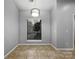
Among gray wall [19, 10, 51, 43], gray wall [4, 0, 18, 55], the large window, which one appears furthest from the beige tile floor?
the large window

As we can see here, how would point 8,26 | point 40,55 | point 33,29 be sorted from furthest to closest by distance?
point 33,29 → point 8,26 → point 40,55

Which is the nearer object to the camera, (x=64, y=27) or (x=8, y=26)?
(x=8, y=26)

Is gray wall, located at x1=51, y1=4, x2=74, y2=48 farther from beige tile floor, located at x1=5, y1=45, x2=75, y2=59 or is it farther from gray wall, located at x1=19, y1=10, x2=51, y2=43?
gray wall, located at x1=19, y1=10, x2=51, y2=43

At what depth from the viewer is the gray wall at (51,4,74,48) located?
20.5ft

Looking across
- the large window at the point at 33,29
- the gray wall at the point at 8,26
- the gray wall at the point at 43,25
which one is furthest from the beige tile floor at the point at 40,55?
the large window at the point at 33,29

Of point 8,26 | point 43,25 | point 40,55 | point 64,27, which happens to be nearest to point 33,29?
point 43,25

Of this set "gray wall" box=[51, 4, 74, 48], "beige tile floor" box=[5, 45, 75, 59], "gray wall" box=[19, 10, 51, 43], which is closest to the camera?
"beige tile floor" box=[5, 45, 75, 59]

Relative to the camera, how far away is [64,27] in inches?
247

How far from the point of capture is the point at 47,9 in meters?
8.45

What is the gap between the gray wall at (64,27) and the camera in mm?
6238

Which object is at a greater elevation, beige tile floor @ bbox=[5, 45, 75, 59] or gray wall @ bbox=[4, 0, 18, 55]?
gray wall @ bbox=[4, 0, 18, 55]

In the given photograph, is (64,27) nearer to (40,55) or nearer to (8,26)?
(40,55)
